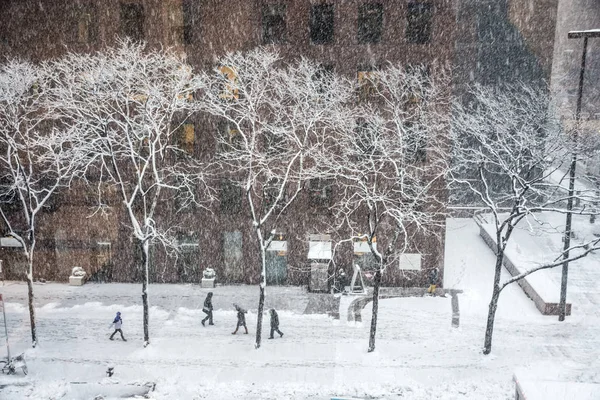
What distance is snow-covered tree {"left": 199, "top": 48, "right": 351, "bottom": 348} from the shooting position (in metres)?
20.4

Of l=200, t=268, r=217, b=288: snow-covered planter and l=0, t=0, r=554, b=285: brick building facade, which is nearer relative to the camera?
l=0, t=0, r=554, b=285: brick building facade

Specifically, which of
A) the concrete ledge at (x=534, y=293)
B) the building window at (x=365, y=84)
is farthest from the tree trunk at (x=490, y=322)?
the building window at (x=365, y=84)

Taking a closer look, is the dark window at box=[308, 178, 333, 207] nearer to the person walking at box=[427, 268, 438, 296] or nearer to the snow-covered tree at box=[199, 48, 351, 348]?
the snow-covered tree at box=[199, 48, 351, 348]

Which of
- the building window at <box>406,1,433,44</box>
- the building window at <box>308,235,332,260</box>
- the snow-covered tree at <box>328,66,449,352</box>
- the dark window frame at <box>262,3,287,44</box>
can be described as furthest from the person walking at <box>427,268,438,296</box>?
the dark window frame at <box>262,3,287,44</box>

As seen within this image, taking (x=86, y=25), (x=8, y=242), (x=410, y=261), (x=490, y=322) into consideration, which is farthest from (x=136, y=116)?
(x=490, y=322)

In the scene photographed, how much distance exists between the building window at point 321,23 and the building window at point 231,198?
26.0ft

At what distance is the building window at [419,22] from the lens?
969 inches

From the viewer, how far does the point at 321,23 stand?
82.6 feet

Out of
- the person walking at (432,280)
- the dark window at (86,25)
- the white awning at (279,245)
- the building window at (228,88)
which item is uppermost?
the dark window at (86,25)

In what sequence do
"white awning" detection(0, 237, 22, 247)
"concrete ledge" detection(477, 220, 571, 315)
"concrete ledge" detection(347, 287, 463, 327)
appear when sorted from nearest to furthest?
"concrete ledge" detection(477, 220, 571, 315)
"concrete ledge" detection(347, 287, 463, 327)
"white awning" detection(0, 237, 22, 247)

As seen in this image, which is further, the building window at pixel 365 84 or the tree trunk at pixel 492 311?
the building window at pixel 365 84

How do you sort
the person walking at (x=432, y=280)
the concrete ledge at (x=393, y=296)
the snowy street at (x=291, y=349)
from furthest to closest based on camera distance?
the person walking at (x=432, y=280) < the concrete ledge at (x=393, y=296) < the snowy street at (x=291, y=349)

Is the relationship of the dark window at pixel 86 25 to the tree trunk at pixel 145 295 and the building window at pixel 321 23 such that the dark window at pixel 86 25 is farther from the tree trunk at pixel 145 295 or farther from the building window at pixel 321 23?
the tree trunk at pixel 145 295

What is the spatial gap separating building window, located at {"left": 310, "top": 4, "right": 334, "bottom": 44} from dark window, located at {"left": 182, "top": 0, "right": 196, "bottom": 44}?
215 inches
